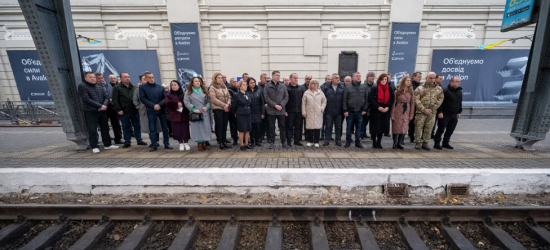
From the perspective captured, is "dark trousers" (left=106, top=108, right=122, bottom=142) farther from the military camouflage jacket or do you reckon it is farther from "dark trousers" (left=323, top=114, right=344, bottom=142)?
the military camouflage jacket

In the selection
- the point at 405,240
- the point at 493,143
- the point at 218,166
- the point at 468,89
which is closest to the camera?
the point at 405,240

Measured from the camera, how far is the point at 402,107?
15.5 ft

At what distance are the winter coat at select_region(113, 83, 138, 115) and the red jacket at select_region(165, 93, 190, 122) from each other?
1109 millimetres

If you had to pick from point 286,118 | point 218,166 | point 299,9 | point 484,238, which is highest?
point 299,9

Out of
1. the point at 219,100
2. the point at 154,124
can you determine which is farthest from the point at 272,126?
the point at 154,124

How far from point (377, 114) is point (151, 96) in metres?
5.58

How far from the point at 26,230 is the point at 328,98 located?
227 inches

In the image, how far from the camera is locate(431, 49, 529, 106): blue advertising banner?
1059cm

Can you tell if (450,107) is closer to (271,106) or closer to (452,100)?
(452,100)

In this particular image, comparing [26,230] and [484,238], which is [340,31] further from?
[26,230]

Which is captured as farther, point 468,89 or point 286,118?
point 468,89

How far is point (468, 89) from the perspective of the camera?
36.0 feet

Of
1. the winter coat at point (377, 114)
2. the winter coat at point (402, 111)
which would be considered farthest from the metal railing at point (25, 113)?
the winter coat at point (402, 111)

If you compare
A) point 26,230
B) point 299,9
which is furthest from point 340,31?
point 26,230
